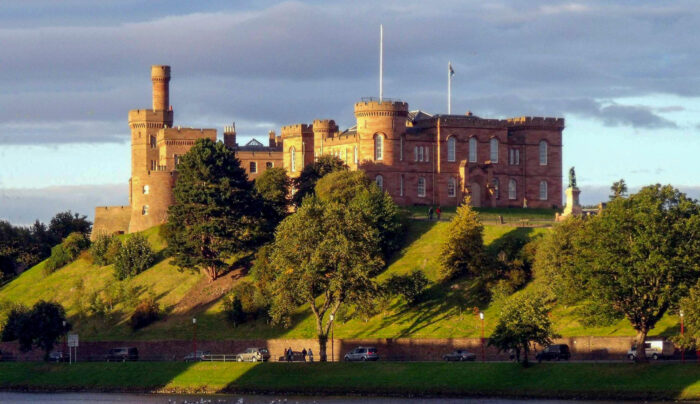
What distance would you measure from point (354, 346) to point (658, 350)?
1021 inches

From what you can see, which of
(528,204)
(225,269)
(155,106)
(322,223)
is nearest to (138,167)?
(155,106)

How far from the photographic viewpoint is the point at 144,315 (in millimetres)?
120938

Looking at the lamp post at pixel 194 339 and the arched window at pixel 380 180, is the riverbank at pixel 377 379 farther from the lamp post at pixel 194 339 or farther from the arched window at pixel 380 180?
the arched window at pixel 380 180

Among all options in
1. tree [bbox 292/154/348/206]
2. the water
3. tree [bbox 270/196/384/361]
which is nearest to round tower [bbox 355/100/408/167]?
tree [bbox 292/154/348/206]

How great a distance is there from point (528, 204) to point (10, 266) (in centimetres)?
5711

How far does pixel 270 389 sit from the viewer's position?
91.7m

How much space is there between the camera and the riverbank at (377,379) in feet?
261

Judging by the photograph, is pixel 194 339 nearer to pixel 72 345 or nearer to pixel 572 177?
pixel 72 345

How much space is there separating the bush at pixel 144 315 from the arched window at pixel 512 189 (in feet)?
132

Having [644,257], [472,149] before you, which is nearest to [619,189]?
[644,257]

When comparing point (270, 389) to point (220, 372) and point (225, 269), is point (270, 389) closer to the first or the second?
point (220, 372)

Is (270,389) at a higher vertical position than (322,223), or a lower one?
lower

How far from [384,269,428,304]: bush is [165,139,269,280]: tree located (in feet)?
70.2

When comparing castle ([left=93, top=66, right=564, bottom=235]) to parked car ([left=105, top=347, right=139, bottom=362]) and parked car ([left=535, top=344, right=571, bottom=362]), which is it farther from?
parked car ([left=535, top=344, right=571, bottom=362])
